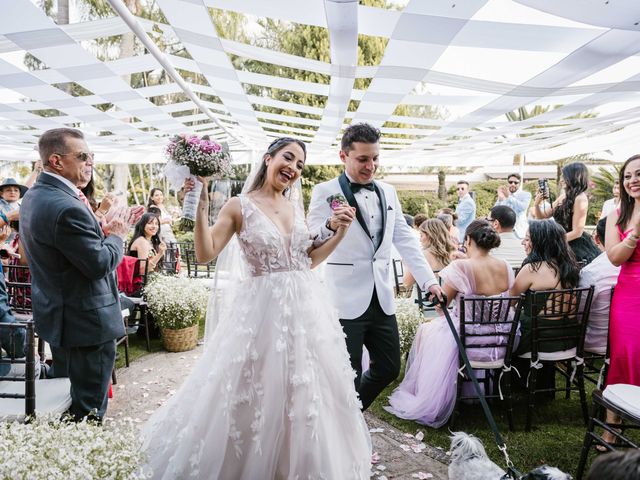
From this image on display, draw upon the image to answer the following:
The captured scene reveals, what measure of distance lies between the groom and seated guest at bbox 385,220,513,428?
0.75m

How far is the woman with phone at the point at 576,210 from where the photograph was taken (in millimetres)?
4359

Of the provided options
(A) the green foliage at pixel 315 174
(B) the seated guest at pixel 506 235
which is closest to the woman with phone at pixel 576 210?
(B) the seated guest at pixel 506 235

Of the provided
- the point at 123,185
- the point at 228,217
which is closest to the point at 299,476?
the point at 228,217

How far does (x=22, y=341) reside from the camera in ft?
7.32

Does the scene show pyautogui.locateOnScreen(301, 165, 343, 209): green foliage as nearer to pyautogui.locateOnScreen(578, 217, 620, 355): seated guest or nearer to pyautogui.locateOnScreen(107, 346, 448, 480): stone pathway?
pyautogui.locateOnScreen(107, 346, 448, 480): stone pathway

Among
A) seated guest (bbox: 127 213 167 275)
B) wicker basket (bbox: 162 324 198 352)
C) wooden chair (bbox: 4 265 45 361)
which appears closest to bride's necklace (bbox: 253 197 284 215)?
wooden chair (bbox: 4 265 45 361)

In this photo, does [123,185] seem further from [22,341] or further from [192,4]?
[22,341]

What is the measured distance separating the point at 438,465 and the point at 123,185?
16.1m

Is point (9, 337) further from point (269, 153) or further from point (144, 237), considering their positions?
point (144, 237)

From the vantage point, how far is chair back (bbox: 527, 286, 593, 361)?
10.5 ft

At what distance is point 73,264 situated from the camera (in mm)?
2088

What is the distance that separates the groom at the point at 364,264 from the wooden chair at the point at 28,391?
1546 millimetres

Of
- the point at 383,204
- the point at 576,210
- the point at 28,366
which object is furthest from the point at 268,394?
the point at 576,210

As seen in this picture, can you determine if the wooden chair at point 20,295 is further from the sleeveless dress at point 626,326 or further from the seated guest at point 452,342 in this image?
the sleeveless dress at point 626,326
